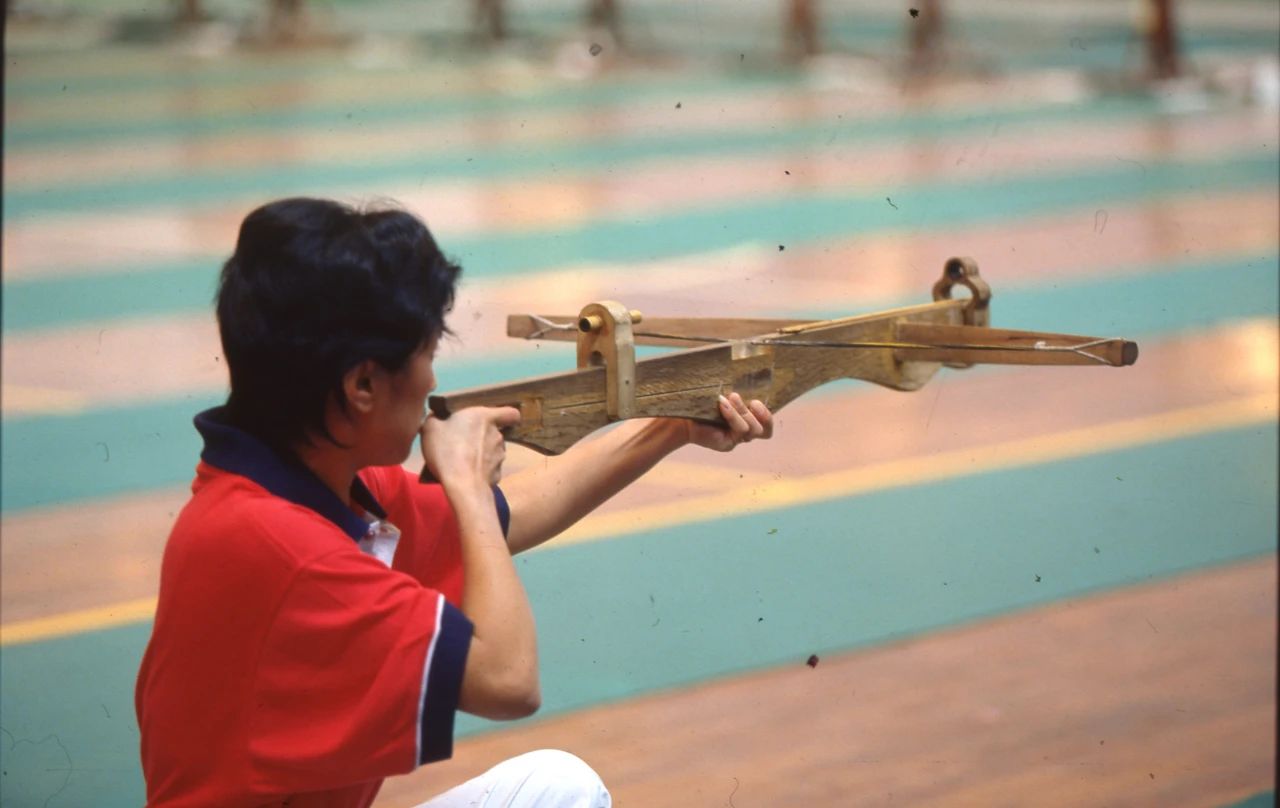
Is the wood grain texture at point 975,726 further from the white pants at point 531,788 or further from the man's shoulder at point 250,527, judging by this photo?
the man's shoulder at point 250,527

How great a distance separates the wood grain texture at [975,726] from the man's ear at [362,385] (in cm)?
113

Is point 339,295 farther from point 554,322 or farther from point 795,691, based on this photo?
point 795,691

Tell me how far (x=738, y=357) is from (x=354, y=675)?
59cm

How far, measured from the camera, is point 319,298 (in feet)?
4.83

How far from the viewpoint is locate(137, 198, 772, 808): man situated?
144 centimetres

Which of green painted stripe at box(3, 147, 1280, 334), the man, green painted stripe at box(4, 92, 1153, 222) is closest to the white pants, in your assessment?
the man

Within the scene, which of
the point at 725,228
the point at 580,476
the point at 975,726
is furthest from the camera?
the point at 725,228

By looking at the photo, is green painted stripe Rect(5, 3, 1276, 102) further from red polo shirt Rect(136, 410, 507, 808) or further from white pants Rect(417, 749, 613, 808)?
red polo shirt Rect(136, 410, 507, 808)

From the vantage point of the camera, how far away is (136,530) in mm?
3561

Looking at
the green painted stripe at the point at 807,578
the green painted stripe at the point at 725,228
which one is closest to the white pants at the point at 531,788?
the green painted stripe at the point at 807,578

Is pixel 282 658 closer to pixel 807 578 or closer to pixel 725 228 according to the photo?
pixel 807 578

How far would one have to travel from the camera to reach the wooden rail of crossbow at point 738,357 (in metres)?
1.64

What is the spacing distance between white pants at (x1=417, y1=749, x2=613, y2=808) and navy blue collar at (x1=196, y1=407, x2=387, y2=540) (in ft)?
1.21

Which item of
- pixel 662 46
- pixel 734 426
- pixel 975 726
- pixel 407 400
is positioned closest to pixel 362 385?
pixel 407 400
